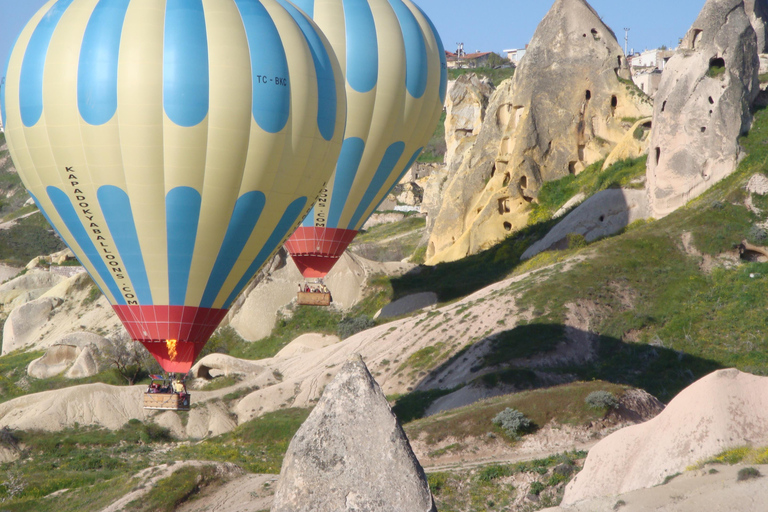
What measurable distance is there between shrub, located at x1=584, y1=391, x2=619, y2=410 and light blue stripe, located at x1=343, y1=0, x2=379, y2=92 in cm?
1448

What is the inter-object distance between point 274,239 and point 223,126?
12.6ft

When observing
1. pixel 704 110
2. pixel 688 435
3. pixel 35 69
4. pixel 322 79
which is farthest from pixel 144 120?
pixel 704 110

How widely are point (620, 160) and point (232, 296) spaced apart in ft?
90.3

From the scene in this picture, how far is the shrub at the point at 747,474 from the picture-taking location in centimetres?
1208

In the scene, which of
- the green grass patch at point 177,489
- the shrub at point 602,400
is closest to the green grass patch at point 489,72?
the shrub at point 602,400

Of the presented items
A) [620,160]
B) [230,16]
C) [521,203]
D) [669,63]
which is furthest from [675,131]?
[230,16]

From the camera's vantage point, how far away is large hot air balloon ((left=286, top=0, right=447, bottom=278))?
110 ft

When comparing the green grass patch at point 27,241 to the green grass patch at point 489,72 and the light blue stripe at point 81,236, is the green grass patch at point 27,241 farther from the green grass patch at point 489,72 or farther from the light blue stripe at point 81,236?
the light blue stripe at point 81,236

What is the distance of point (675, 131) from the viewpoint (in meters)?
39.4

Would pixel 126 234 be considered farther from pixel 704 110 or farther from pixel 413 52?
pixel 704 110

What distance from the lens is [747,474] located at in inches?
477

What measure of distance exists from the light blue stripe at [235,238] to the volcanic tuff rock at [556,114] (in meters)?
28.3

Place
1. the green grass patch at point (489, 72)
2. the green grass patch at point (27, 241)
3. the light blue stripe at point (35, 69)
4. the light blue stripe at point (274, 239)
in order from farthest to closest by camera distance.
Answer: the green grass patch at point (489, 72), the green grass patch at point (27, 241), the light blue stripe at point (274, 239), the light blue stripe at point (35, 69)

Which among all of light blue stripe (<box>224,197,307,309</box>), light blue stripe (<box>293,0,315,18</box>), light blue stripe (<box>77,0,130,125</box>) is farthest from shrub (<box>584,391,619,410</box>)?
light blue stripe (<box>293,0,315,18</box>)
